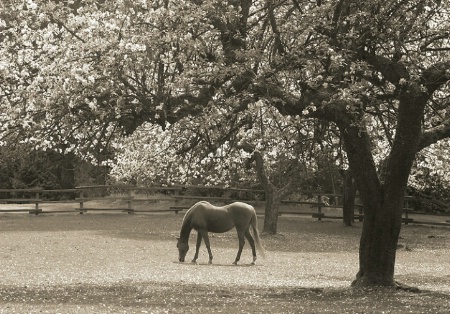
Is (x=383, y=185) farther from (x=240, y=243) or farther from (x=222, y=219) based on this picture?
(x=222, y=219)

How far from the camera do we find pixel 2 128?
48.1 ft

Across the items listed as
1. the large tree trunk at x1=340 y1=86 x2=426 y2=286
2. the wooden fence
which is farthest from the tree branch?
the wooden fence

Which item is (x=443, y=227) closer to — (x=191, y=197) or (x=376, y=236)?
(x=191, y=197)

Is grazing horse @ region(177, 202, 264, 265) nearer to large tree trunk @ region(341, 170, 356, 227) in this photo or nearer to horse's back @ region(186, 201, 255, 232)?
horse's back @ region(186, 201, 255, 232)

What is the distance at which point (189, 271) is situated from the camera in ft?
71.6

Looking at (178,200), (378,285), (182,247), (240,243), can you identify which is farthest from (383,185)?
(178,200)

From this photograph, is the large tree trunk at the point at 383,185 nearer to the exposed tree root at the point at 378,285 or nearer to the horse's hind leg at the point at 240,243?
the exposed tree root at the point at 378,285

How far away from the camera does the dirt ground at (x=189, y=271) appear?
14.3 metres

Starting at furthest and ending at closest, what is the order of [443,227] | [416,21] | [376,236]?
[443,227], [376,236], [416,21]

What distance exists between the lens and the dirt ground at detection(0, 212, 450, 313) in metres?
14.3

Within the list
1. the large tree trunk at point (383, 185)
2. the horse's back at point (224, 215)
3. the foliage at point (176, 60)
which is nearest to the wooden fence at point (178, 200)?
the horse's back at point (224, 215)

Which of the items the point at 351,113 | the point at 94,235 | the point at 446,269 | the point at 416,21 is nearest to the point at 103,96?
the point at 351,113

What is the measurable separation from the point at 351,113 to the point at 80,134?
543 cm

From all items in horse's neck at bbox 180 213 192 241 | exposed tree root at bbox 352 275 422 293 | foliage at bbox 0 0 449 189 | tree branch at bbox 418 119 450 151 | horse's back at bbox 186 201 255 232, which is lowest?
exposed tree root at bbox 352 275 422 293
